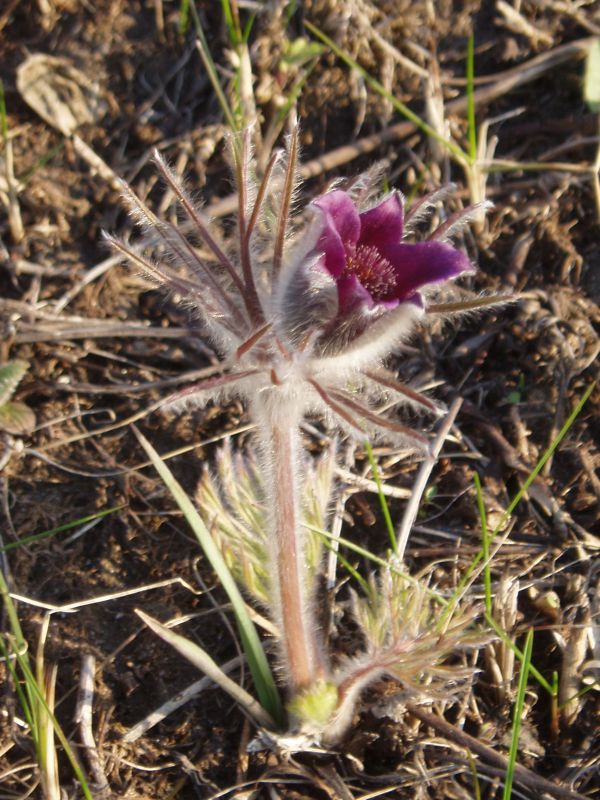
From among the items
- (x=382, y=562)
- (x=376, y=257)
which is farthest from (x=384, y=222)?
(x=382, y=562)

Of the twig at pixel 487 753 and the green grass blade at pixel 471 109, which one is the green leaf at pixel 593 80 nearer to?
the green grass blade at pixel 471 109

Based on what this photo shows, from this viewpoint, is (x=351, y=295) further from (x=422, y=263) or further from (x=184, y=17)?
(x=184, y=17)

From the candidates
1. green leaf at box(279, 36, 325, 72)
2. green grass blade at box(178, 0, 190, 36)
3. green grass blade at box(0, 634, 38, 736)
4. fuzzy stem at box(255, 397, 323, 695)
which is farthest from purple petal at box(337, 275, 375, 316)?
green grass blade at box(178, 0, 190, 36)

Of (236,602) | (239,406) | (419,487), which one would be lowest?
(419,487)

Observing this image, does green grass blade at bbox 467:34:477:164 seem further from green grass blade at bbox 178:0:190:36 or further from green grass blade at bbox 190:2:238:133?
green grass blade at bbox 178:0:190:36

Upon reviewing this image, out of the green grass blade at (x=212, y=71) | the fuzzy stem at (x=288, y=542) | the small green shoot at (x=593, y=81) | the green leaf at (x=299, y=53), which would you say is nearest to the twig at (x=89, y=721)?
the fuzzy stem at (x=288, y=542)
